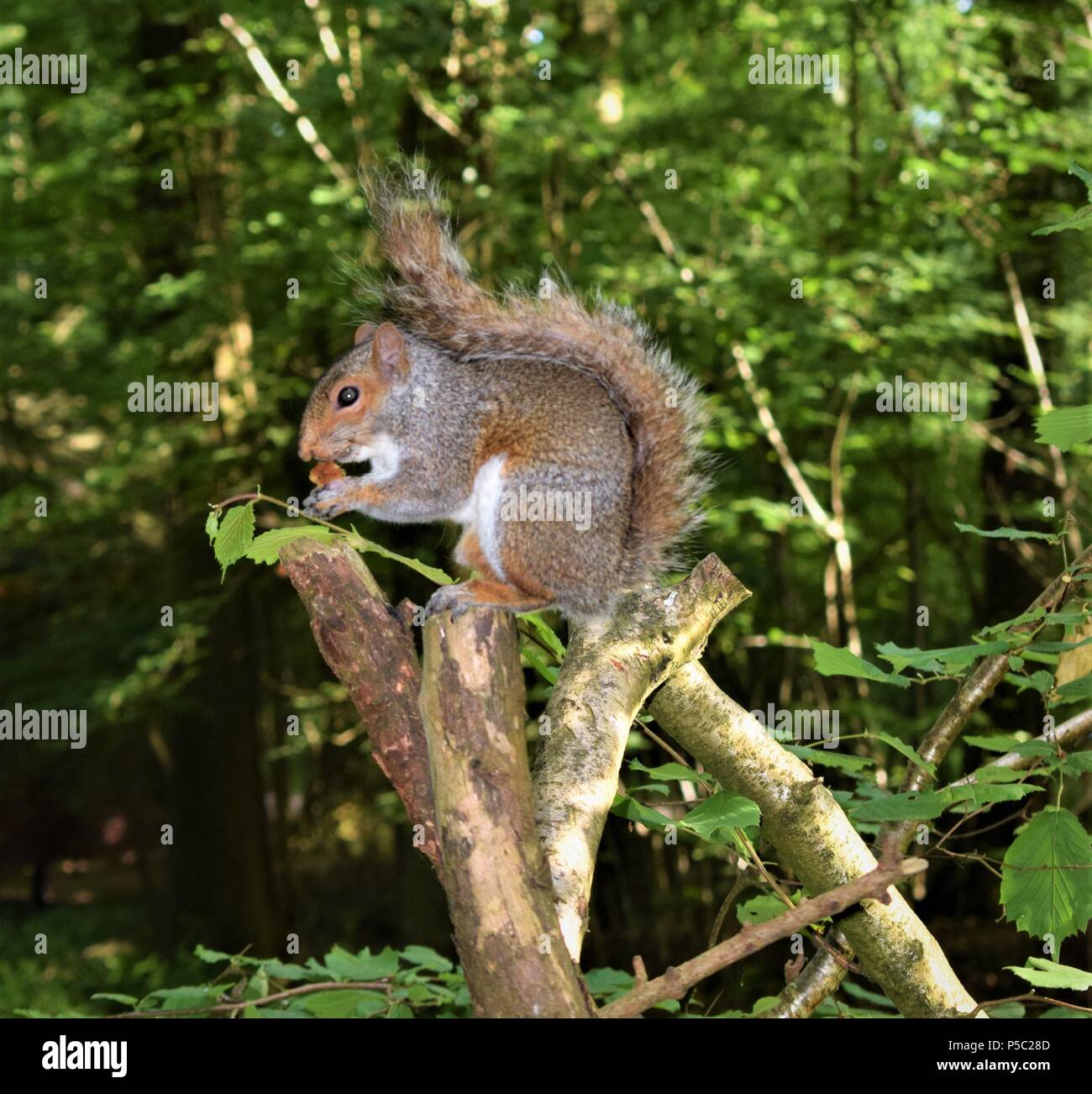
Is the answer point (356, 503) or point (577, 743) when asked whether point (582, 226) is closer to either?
point (356, 503)

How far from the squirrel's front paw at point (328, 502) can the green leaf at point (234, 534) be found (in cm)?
59

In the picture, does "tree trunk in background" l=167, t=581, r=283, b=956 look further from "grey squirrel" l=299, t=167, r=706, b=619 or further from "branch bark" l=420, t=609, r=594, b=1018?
"branch bark" l=420, t=609, r=594, b=1018

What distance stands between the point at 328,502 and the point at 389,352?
381 millimetres

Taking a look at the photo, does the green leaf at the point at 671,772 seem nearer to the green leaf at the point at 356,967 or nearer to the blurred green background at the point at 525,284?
the green leaf at the point at 356,967

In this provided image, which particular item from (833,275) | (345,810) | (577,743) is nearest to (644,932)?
(833,275)

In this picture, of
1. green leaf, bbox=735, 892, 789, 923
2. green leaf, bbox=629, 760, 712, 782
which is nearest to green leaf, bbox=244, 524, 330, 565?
green leaf, bbox=629, 760, 712, 782

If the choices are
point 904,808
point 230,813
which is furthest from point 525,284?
point 230,813

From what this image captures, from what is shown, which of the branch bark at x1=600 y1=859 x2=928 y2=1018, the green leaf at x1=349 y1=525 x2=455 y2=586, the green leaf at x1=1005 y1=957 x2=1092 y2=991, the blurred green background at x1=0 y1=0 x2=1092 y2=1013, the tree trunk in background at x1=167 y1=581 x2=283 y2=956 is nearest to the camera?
the branch bark at x1=600 y1=859 x2=928 y2=1018

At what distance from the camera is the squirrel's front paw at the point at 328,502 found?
2.52 m

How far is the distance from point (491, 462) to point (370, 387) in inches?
14.9

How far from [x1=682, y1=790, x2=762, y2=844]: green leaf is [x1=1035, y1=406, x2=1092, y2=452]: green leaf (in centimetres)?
71

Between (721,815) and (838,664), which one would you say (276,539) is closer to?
(721,815)

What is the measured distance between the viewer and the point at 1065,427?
1.82 m

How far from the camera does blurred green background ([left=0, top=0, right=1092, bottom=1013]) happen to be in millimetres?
5945
